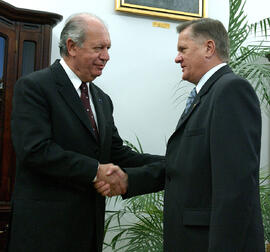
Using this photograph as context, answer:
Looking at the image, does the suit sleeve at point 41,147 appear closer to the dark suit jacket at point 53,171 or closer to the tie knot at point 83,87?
the dark suit jacket at point 53,171

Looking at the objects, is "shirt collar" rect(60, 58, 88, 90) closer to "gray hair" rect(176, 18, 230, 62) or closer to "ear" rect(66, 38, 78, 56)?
"ear" rect(66, 38, 78, 56)

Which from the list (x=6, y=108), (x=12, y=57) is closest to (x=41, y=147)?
(x=6, y=108)

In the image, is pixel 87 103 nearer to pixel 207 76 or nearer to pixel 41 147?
pixel 41 147

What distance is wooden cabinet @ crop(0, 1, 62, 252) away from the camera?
2.88 m

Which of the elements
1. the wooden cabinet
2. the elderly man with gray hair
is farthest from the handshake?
the wooden cabinet

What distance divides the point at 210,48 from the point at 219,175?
668mm

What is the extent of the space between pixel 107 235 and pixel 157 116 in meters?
1.17

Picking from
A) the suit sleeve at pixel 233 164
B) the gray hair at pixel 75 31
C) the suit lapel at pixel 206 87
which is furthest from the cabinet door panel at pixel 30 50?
the suit sleeve at pixel 233 164

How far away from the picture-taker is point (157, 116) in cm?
406

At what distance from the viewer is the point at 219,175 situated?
5.20ft

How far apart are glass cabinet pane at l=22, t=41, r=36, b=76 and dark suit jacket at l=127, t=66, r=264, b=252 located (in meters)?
1.54

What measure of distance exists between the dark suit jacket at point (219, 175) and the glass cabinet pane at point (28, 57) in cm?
154

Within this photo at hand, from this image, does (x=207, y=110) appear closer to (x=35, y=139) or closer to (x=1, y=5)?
(x=35, y=139)

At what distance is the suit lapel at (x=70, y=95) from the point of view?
2078 millimetres
